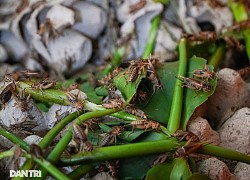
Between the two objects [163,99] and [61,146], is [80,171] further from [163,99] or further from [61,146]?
[163,99]

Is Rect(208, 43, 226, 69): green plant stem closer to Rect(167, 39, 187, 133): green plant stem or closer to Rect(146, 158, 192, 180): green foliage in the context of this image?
Rect(167, 39, 187, 133): green plant stem

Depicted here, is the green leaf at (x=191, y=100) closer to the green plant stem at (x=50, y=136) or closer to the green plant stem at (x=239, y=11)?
the green plant stem at (x=50, y=136)

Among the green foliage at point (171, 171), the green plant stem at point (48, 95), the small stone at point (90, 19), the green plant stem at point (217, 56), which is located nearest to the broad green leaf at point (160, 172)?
the green foliage at point (171, 171)

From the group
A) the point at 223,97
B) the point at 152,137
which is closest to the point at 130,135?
the point at 152,137

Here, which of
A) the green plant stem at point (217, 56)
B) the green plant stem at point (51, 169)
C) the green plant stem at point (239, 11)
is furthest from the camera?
the green plant stem at point (239, 11)

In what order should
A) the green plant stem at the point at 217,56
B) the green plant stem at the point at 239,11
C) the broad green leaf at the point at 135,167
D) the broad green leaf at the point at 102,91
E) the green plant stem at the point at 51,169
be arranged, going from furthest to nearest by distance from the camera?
the green plant stem at the point at 239,11 → the green plant stem at the point at 217,56 → the broad green leaf at the point at 102,91 → the broad green leaf at the point at 135,167 → the green plant stem at the point at 51,169

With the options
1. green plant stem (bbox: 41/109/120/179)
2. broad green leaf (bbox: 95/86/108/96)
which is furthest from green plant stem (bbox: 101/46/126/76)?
green plant stem (bbox: 41/109/120/179)
